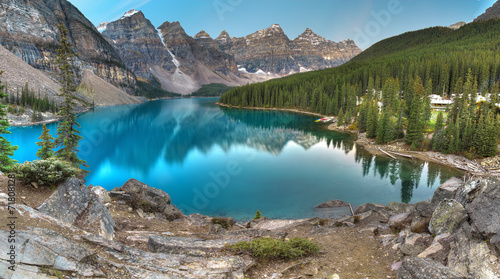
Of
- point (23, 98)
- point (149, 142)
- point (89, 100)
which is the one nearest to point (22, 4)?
point (89, 100)

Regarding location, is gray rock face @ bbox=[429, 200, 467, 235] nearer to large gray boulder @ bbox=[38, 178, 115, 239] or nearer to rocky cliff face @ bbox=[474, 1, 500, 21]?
large gray boulder @ bbox=[38, 178, 115, 239]

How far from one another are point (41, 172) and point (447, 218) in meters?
14.1

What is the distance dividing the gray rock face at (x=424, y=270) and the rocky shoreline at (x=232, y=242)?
0.07ft

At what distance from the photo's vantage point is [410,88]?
245 feet

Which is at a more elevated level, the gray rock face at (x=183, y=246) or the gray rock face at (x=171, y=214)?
the gray rock face at (x=183, y=246)

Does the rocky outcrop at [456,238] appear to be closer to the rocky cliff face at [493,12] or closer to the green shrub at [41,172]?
the green shrub at [41,172]


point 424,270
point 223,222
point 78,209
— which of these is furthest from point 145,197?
point 424,270

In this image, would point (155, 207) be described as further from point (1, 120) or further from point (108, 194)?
point (1, 120)

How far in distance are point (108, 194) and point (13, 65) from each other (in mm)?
133692

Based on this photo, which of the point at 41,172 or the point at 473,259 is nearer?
the point at 473,259

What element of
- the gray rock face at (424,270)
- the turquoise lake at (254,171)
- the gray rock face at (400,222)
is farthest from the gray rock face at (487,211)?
the turquoise lake at (254,171)

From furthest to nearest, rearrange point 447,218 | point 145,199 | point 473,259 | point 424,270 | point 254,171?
point 254,171, point 145,199, point 447,218, point 473,259, point 424,270

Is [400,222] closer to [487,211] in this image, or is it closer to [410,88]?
[487,211]

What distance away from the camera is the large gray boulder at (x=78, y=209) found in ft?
28.3
